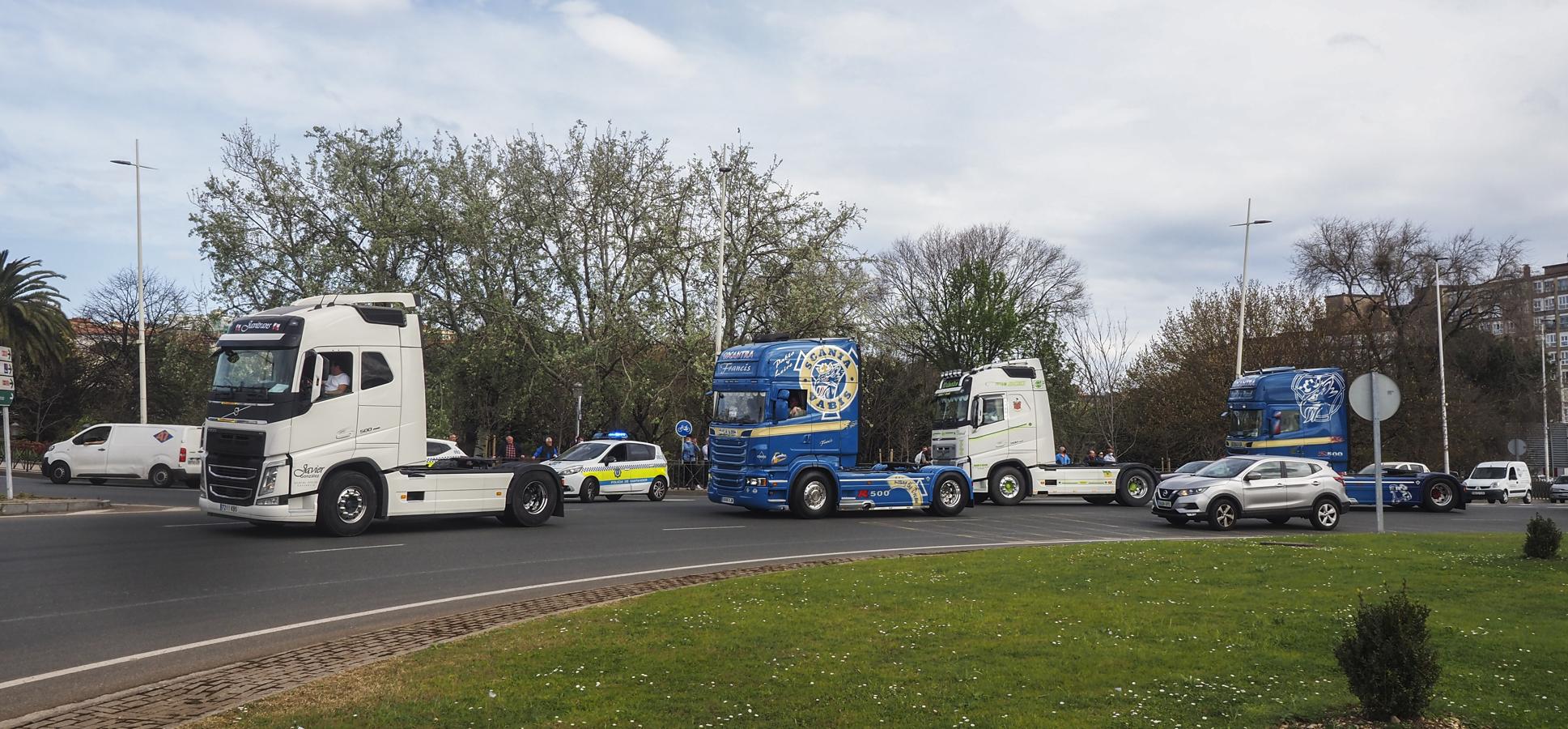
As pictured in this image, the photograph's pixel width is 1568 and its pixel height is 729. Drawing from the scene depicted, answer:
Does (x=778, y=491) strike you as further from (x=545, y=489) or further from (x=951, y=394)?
(x=951, y=394)

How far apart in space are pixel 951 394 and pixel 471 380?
58.0 feet

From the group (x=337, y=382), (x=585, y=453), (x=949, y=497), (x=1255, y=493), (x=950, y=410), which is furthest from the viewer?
(x=950, y=410)

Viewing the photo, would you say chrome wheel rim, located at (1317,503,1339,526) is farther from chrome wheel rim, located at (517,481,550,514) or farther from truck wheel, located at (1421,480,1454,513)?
chrome wheel rim, located at (517,481,550,514)

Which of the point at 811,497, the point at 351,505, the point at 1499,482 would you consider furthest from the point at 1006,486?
the point at 1499,482

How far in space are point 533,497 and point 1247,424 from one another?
70.3 feet

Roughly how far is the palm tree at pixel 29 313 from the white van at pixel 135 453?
1444 centimetres

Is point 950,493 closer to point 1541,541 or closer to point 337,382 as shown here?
point 1541,541

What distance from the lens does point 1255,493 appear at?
2189 cm

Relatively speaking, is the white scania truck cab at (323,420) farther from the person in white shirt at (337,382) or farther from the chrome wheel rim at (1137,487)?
the chrome wheel rim at (1137,487)

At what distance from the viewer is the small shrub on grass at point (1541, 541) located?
13.1 meters

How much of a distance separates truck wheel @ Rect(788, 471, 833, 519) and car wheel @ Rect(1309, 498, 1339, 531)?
985 cm

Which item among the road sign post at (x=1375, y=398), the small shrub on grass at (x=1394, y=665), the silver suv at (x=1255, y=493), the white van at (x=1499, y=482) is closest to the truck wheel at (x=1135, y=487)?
the silver suv at (x=1255, y=493)

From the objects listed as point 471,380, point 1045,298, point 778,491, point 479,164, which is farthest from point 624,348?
point 1045,298

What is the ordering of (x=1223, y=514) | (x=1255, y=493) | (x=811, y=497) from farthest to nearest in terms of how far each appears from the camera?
(x=811, y=497) → (x=1255, y=493) → (x=1223, y=514)
